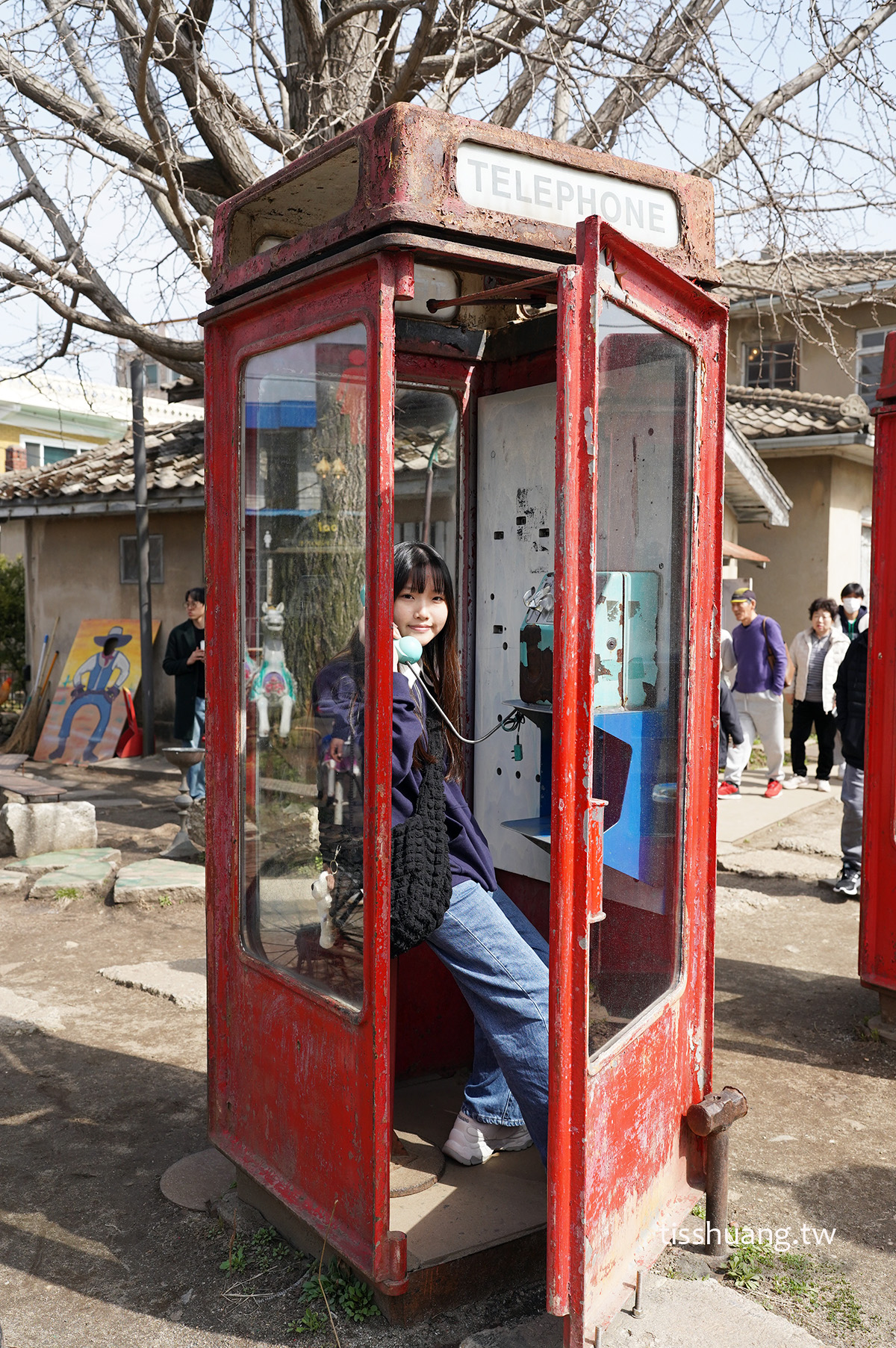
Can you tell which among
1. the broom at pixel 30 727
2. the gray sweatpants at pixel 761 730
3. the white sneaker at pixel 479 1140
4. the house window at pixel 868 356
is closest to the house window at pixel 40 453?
the broom at pixel 30 727

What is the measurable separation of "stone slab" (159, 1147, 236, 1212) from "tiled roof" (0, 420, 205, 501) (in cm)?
862

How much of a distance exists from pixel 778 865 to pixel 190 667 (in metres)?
4.39

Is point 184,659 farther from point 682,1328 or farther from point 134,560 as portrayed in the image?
point 682,1328

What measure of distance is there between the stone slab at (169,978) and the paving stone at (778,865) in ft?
11.4

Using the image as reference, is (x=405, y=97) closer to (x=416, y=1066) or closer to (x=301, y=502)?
(x=301, y=502)

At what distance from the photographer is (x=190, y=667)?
819 centimetres

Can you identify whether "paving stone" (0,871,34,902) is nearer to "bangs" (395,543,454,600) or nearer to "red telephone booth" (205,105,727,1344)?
"red telephone booth" (205,105,727,1344)

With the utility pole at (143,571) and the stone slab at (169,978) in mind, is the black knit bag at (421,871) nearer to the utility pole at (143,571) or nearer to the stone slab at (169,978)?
the stone slab at (169,978)

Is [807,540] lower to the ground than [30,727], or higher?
higher

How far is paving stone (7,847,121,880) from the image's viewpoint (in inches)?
261

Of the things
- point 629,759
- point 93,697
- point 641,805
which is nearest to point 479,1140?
point 641,805

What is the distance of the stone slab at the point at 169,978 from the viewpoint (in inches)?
186

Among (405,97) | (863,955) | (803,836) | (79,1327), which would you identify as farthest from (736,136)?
(79,1327)

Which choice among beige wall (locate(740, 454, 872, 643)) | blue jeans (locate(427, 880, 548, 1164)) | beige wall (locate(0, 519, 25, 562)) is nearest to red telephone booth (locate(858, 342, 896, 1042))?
blue jeans (locate(427, 880, 548, 1164))
